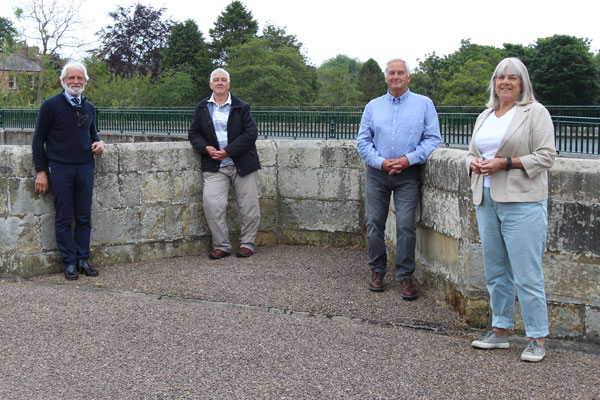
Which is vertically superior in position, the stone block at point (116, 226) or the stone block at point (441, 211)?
the stone block at point (441, 211)

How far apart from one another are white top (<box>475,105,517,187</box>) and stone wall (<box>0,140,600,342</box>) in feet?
1.79

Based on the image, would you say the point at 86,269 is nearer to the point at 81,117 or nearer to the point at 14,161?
the point at 14,161

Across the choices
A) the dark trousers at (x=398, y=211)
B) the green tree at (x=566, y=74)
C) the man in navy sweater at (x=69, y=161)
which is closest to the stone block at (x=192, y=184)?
the man in navy sweater at (x=69, y=161)

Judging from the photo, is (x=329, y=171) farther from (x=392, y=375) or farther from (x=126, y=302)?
(x=392, y=375)

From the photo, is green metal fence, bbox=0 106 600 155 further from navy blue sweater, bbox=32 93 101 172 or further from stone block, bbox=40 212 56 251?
stone block, bbox=40 212 56 251

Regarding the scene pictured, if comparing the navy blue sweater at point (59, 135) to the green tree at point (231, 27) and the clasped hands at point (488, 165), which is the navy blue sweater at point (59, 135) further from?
the green tree at point (231, 27)

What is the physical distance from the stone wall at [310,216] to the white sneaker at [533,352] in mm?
514

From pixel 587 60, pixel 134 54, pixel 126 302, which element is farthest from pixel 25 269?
pixel 134 54

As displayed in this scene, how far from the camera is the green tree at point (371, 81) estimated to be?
60944mm

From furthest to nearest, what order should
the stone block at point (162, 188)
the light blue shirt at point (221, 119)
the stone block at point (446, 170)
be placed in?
1. the light blue shirt at point (221, 119)
2. the stone block at point (162, 188)
3. the stone block at point (446, 170)

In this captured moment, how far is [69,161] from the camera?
6.53 metres

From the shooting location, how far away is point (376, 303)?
18.9ft

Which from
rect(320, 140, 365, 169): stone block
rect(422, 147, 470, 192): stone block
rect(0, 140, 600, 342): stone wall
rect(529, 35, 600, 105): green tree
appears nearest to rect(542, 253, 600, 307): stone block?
rect(0, 140, 600, 342): stone wall

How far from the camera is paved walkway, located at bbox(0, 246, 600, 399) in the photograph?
3.90 m
